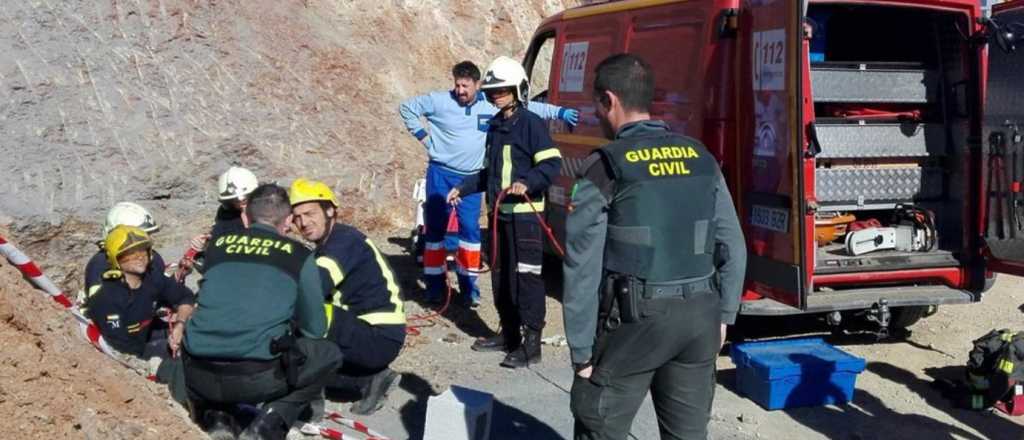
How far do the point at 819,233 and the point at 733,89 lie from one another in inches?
48.3

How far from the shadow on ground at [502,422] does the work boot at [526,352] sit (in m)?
0.64

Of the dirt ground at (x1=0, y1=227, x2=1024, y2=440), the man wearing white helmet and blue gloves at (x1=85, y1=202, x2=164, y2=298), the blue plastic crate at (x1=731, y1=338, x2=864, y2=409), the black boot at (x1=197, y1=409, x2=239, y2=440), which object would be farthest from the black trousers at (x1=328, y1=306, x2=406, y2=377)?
the blue plastic crate at (x1=731, y1=338, x2=864, y2=409)

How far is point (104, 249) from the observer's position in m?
5.93

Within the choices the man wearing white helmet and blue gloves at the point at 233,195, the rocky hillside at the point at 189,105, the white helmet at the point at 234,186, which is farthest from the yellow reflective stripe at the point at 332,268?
the rocky hillside at the point at 189,105

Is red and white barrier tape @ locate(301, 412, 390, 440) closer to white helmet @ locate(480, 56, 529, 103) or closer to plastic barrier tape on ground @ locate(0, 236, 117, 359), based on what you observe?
plastic barrier tape on ground @ locate(0, 236, 117, 359)

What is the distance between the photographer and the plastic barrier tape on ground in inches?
208

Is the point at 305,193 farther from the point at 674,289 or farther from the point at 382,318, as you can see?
the point at 674,289

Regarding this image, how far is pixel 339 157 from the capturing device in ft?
38.9

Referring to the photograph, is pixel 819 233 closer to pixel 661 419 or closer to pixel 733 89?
pixel 733 89

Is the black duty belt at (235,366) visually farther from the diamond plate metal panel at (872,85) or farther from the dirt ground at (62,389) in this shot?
the diamond plate metal panel at (872,85)

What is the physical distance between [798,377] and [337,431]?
254 centimetres

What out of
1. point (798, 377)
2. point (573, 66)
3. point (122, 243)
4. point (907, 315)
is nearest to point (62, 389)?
point (122, 243)

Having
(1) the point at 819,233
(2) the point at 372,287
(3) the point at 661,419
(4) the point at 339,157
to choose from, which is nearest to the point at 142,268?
(2) the point at 372,287

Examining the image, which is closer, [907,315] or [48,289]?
[48,289]
